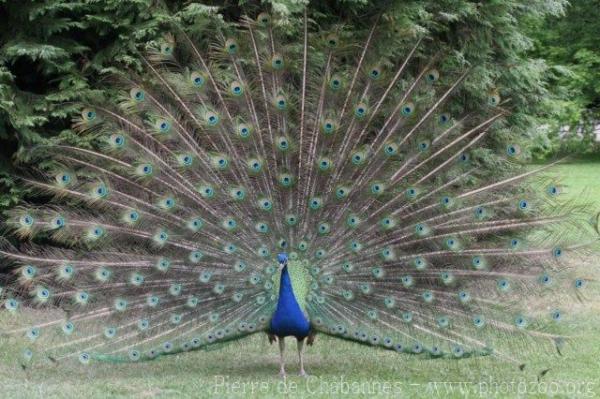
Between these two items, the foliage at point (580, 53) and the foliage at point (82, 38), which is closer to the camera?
the foliage at point (82, 38)

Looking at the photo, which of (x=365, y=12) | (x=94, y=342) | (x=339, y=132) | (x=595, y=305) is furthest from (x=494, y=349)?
(x=365, y=12)

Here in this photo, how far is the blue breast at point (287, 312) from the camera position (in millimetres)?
5992

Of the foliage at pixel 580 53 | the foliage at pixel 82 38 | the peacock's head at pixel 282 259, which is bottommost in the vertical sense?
the foliage at pixel 580 53

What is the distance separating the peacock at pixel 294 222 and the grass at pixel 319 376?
21cm

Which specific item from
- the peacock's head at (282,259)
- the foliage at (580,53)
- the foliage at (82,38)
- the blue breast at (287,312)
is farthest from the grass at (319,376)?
the foliage at (580,53)

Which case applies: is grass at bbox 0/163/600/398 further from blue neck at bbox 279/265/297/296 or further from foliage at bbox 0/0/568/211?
foliage at bbox 0/0/568/211

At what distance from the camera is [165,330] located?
621 cm

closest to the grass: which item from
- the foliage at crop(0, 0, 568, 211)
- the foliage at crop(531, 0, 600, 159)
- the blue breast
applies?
the blue breast

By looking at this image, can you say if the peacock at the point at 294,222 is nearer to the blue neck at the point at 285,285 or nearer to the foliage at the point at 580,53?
the blue neck at the point at 285,285

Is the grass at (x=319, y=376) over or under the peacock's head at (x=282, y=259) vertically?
under

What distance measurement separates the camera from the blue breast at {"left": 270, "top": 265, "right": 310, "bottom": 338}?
5.99 meters

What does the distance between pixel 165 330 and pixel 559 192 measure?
2.96 m

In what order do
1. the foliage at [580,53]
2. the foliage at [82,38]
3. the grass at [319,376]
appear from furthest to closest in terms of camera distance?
1. the foliage at [580,53]
2. the foliage at [82,38]
3. the grass at [319,376]

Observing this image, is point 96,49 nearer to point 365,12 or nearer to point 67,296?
point 365,12
